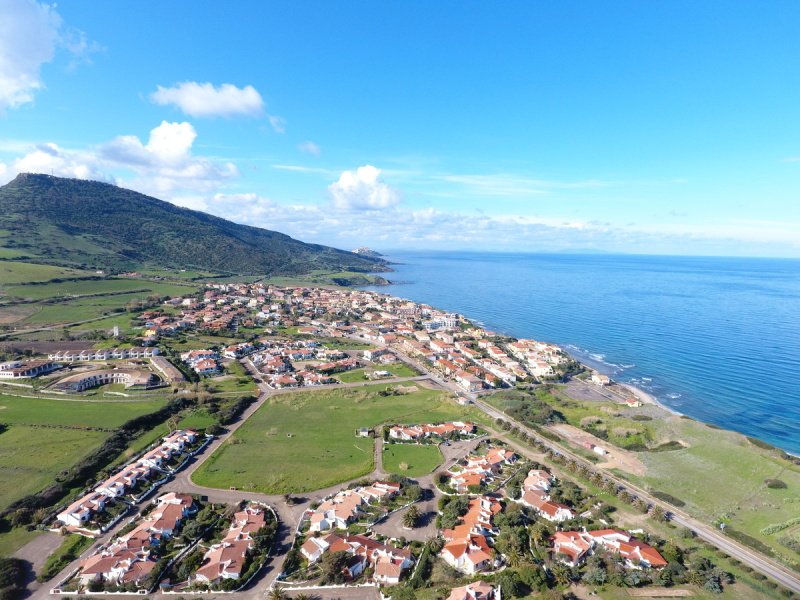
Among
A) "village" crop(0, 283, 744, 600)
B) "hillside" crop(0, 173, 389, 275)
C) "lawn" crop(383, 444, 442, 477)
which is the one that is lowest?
"lawn" crop(383, 444, 442, 477)

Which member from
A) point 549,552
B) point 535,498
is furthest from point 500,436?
point 549,552

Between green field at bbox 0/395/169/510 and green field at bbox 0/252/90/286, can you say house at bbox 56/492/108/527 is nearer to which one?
green field at bbox 0/395/169/510

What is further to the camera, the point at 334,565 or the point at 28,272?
the point at 28,272

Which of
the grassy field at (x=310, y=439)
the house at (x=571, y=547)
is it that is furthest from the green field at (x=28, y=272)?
the house at (x=571, y=547)

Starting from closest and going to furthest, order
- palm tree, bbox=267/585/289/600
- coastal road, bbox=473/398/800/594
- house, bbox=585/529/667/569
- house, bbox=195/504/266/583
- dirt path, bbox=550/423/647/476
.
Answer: palm tree, bbox=267/585/289/600, house, bbox=195/504/266/583, coastal road, bbox=473/398/800/594, house, bbox=585/529/667/569, dirt path, bbox=550/423/647/476

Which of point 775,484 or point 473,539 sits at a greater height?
point 473,539

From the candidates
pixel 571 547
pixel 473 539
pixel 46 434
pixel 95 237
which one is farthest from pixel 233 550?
pixel 95 237

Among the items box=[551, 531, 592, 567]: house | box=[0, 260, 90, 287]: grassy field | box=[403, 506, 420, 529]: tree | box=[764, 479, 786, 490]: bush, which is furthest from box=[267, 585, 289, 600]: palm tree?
box=[0, 260, 90, 287]: grassy field

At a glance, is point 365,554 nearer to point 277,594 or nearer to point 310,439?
point 277,594
